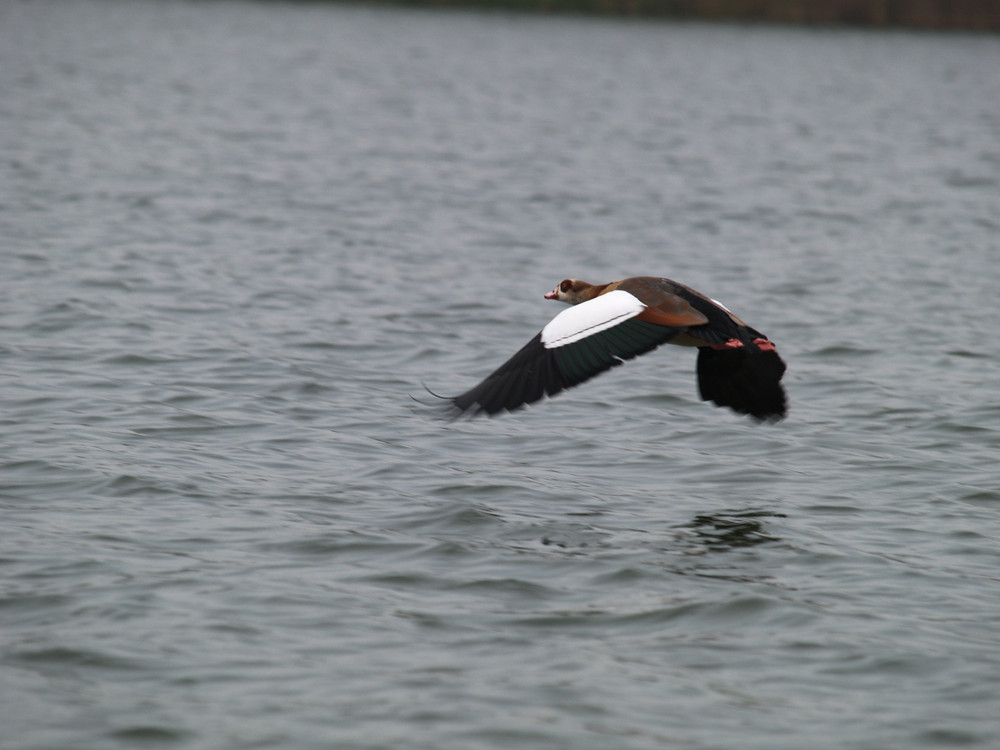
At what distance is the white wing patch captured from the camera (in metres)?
6.72

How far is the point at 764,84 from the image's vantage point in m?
32.2

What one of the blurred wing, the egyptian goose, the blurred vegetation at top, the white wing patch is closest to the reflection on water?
the egyptian goose

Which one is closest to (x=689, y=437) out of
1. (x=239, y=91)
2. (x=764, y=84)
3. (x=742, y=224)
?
(x=742, y=224)

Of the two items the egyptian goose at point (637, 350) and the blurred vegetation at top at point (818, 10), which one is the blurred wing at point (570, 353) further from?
the blurred vegetation at top at point (818, 10)

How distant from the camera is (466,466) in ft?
24.5

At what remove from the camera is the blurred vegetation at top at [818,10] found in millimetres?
43312

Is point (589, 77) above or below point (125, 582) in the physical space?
above

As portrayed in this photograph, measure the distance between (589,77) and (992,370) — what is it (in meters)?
24.3

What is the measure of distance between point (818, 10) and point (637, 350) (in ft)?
135

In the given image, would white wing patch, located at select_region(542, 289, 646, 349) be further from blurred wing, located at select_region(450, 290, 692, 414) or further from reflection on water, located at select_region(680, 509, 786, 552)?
reflection on water, located at select_region(680, 509, 786, 552)

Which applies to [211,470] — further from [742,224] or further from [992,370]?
[742,224]

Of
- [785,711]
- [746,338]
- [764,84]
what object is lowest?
[785,711]

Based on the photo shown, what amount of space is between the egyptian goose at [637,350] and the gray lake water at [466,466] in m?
0.51

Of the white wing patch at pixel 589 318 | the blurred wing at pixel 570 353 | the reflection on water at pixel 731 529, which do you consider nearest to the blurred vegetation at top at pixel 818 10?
the white wing patch at pixel 589 318
